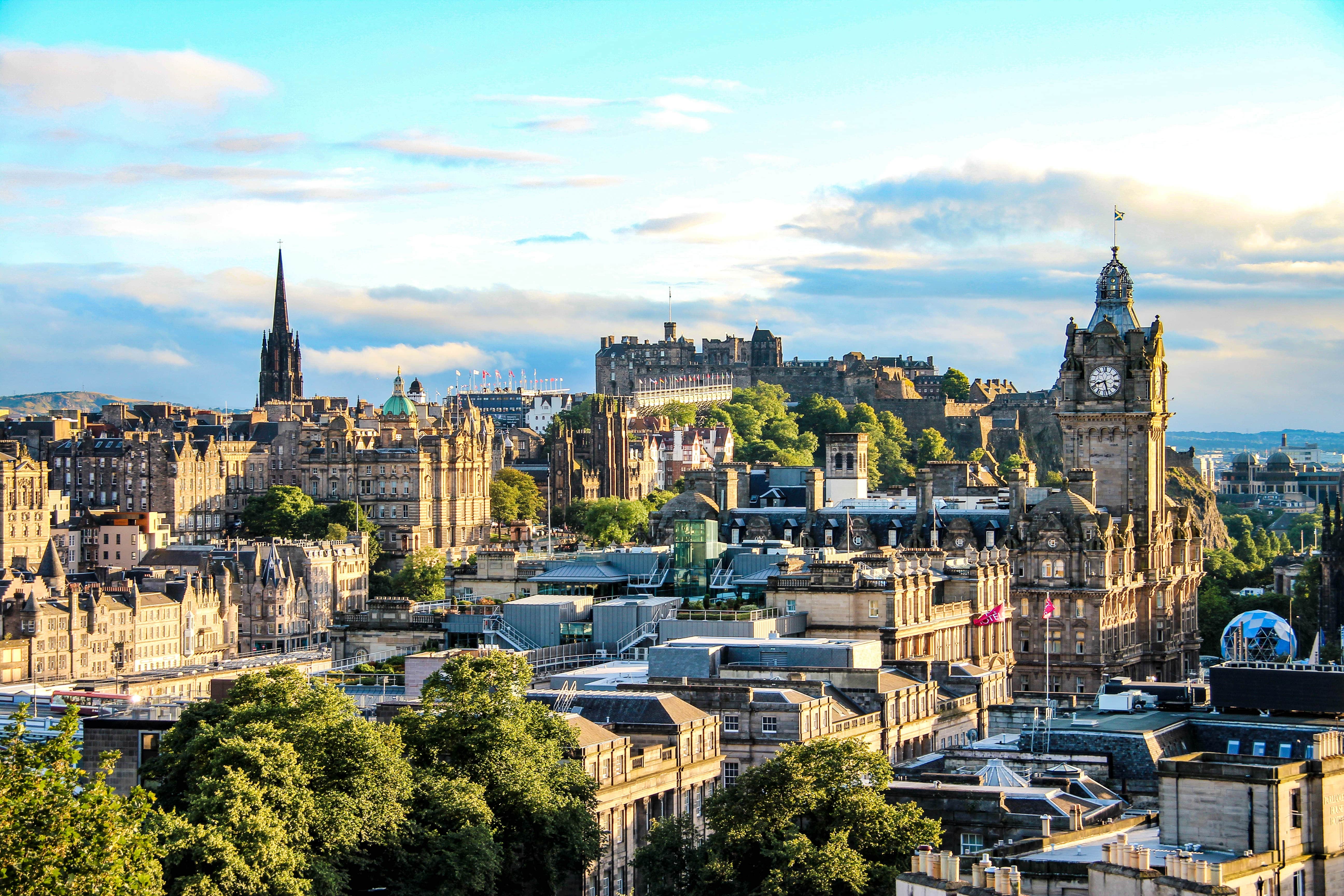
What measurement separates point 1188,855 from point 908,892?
6989 mm

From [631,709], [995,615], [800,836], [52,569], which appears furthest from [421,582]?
[800,836]

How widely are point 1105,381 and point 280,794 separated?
92.6 metres

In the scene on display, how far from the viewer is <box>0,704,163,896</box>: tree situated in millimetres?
50562

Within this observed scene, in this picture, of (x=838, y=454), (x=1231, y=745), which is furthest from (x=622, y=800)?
(x=838, y=454)

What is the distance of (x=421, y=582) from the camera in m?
180

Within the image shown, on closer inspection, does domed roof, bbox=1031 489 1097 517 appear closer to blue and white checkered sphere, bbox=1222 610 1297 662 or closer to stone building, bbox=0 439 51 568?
blue and white checkered sphere, bbox=1222 610 1297 662

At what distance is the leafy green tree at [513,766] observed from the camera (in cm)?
7162

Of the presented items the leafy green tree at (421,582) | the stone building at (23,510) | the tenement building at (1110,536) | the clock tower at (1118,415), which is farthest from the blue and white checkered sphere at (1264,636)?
the stone building at (23,510)

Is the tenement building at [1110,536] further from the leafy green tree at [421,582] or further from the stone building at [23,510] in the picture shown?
the stone building at [23,510]

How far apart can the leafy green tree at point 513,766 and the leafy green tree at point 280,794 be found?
2113 mm

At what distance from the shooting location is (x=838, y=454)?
17675 cm

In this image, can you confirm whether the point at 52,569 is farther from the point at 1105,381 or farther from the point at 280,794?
the point at 280,794

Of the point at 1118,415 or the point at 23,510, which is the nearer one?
the point at 1118,415

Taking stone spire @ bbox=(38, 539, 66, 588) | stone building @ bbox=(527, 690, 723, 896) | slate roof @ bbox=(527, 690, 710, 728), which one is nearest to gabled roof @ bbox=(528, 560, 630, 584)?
stone building @ bbox=(527, 690, 723, 896)
